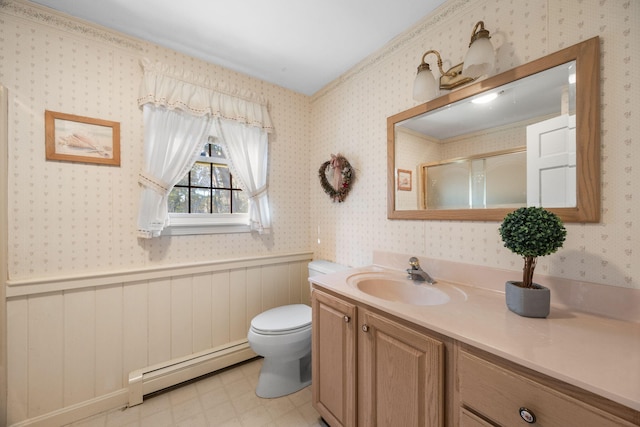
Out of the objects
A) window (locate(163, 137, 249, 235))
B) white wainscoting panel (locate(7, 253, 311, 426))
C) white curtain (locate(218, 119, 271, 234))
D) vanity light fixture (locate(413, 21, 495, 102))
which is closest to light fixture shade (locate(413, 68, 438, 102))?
vanity light fixture (locate(413, 21, 495, 102))

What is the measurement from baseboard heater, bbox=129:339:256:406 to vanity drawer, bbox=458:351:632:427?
5.58 ft

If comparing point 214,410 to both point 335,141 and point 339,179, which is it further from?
point 335,141

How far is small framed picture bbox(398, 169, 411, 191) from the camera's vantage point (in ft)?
5.13

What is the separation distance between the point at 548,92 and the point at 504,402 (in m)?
1.20

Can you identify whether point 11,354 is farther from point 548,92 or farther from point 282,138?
point 548,92

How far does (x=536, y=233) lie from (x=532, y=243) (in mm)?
37

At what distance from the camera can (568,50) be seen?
38.4 inches

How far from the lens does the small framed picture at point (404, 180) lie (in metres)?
1.56

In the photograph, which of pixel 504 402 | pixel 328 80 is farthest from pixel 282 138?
pixel 504 402

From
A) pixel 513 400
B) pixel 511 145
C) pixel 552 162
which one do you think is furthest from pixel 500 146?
pixel 513 400

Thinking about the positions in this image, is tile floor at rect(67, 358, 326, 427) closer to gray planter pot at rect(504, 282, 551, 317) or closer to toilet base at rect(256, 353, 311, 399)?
toilet base at rect(256, 353, 311, 399)

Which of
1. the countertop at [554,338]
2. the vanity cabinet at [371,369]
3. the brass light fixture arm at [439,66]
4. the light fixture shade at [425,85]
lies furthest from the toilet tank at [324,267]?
the brass light fixture arm at [439,66]

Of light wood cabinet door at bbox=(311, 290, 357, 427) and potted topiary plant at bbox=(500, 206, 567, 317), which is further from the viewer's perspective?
light wood cabinet door at bbox=(311, 290, 357, 427)

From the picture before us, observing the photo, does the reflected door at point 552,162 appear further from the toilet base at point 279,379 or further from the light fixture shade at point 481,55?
the toilet base at point 279,379
